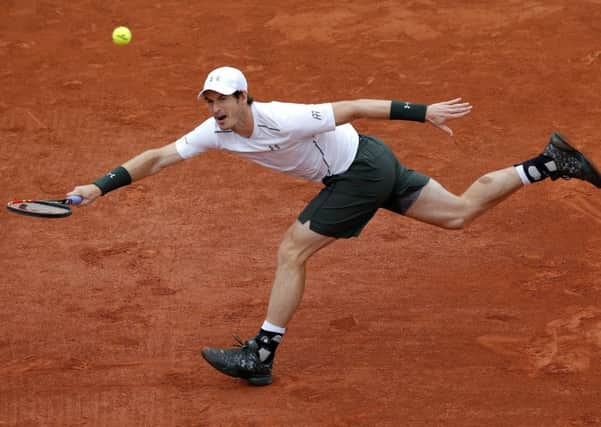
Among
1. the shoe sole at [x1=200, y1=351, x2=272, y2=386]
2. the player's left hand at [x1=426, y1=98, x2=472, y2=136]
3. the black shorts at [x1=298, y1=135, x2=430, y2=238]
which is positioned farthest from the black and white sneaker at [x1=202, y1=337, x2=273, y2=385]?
the player's left hand at [x1=426, y1=98, x2=472, y2=136]

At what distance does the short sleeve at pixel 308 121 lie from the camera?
307 inches

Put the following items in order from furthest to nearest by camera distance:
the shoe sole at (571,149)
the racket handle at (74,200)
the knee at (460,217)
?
the shoe sole at (571,149)
the knee at (460,217)
the racket handle at (74,200)

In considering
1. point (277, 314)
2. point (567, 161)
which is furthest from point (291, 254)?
point (567, 161)

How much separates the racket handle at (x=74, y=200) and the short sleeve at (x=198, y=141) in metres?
0.71

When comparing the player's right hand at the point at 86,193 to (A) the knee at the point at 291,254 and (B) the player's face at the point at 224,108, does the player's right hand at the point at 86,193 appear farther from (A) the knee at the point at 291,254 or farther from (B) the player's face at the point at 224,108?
(A) the knee at the point at 291,254

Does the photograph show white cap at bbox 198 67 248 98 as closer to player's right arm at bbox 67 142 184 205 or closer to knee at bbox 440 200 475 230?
player's right arm at bbox 67 142 184 205

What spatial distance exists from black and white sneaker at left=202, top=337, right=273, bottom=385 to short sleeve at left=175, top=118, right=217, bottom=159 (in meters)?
1.28

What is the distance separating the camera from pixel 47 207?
804 centimetres

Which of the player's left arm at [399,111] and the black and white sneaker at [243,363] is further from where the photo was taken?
the black and white sneaker at [243,363]

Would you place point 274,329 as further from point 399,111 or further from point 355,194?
point 399,111

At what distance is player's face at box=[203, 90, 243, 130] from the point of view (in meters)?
7.72

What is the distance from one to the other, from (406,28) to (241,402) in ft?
23.4

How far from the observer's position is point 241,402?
789cm

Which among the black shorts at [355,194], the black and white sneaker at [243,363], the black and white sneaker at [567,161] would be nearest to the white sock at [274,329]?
the black and white sneaker at [243,363]
